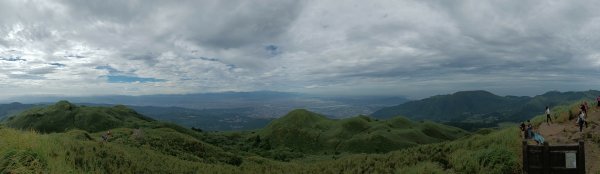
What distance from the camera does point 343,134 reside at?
12475 centimetres

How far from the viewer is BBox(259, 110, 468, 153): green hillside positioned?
10800cm

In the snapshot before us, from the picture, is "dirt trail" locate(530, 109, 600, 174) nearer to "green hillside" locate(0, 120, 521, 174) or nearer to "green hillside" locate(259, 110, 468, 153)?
"green hillside" locate(0, 120, 521, 174)

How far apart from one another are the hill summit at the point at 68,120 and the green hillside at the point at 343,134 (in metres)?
60.1

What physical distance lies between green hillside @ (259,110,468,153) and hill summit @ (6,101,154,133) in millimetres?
60105

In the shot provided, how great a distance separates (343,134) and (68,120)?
109 meters

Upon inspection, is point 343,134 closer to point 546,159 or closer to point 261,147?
point 261,147

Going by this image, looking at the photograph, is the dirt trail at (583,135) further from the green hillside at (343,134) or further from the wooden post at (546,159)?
the green hillside at (343,134)

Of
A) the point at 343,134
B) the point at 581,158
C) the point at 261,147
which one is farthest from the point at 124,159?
the point at 343,134

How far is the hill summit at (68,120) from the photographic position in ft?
424

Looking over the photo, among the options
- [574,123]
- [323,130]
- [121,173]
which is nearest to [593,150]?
[574,123]

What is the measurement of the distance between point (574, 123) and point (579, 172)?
15.2 meters

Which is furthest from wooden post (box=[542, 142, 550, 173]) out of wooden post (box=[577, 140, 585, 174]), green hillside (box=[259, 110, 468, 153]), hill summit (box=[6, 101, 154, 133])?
hill summit (box=[6, 101, 154, 133])

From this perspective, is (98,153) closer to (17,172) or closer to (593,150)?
(17,172)

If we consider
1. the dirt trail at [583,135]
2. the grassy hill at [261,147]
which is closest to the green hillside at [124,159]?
the grassy hill at [261,147]
